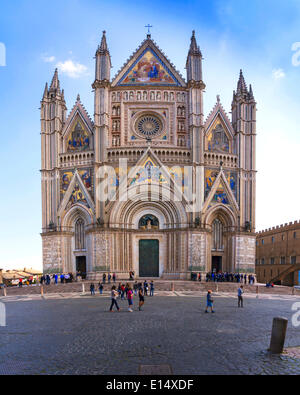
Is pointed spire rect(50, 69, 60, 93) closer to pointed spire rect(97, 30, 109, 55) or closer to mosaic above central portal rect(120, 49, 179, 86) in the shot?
pointed spire rect(97, 30, 109, 55)

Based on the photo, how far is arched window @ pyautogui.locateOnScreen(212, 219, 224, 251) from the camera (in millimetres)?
37781

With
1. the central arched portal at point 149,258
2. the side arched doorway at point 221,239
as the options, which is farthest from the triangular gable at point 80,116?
the side arched doorway at point 221,239

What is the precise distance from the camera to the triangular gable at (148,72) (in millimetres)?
39188

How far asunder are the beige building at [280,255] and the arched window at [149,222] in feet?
56.9

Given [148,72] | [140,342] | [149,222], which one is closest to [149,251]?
[149,222]

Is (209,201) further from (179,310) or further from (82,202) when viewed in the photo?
(179,310)

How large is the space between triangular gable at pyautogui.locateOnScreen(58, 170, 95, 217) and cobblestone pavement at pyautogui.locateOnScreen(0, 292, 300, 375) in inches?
820

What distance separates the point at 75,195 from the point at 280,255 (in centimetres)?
3319

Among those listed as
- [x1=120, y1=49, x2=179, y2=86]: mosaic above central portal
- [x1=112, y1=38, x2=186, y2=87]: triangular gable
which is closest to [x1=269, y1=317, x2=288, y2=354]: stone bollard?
[x1=112, y1=38, x2=186, y2=87]: triangular gable

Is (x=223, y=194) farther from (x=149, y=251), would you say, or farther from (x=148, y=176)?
(x=149, y=251)

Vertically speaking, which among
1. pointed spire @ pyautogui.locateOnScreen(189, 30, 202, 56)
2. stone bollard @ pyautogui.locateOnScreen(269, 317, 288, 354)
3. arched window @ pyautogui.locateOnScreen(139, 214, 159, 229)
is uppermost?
pointed spire @ pyautogui.locateOnScreen(189, 30, 202, 56)

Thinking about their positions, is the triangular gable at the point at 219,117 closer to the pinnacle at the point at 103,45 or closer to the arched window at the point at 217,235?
the arched window at the point at 217,235

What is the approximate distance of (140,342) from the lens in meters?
10.0
